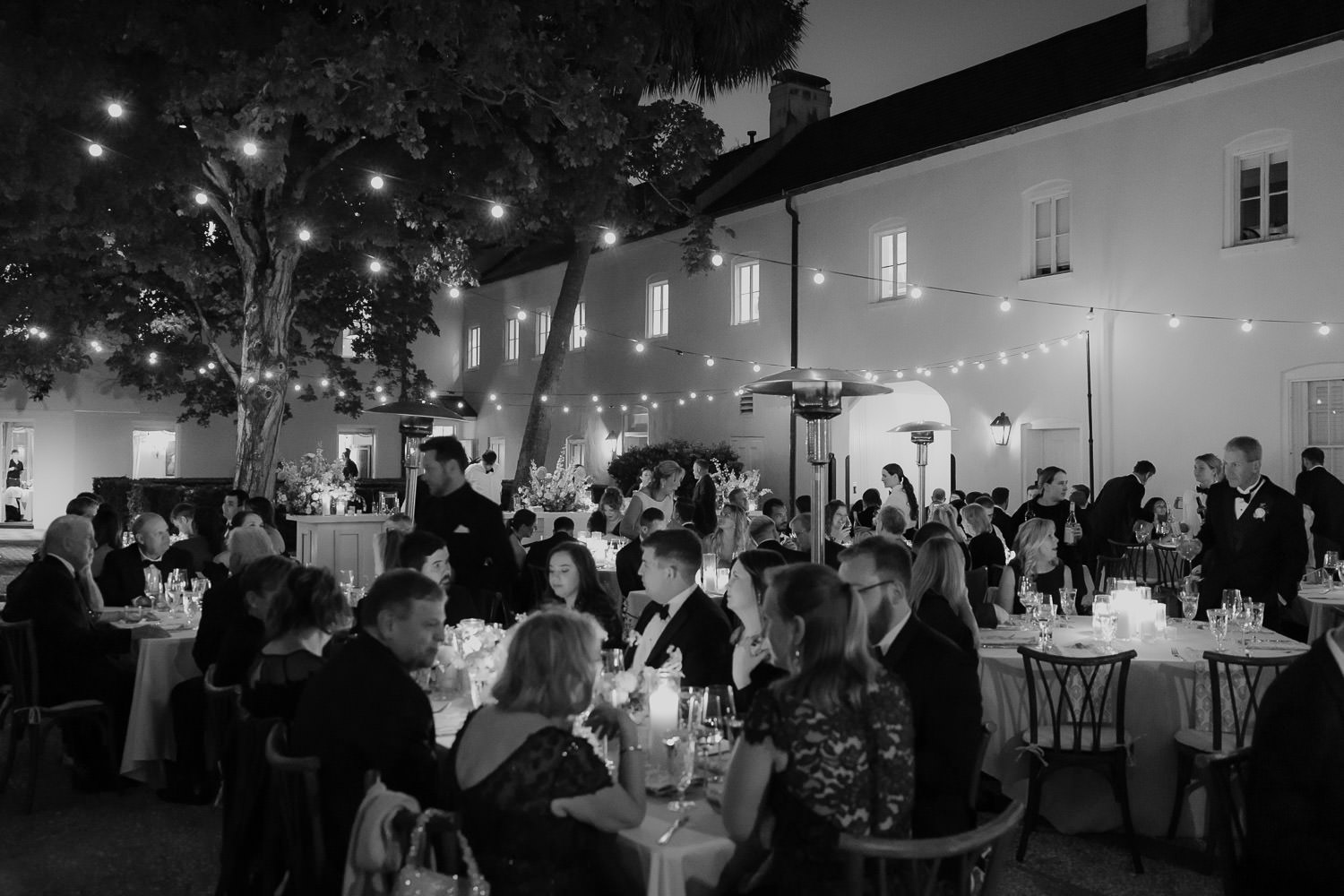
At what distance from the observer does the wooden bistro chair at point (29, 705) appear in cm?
580

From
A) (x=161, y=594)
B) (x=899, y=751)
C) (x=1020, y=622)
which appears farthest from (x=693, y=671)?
(x=161, y=594)

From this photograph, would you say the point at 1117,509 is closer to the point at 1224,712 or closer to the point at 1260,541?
the point at 1260,541

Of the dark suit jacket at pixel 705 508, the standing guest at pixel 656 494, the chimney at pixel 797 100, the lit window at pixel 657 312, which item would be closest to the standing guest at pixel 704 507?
the dark suit jacket at pixel 705 508

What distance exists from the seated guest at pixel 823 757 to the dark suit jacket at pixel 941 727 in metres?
0.57

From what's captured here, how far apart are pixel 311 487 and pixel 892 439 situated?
1003 cm

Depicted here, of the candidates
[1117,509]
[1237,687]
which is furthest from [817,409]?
[1117,509]

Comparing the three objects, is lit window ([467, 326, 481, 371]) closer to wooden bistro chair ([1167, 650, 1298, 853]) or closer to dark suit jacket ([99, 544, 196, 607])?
dark suit jacket ([99, 544, 196, 607])

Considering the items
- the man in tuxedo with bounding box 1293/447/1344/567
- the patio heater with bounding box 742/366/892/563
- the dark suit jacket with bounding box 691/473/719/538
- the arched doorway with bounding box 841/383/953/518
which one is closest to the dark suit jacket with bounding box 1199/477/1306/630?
the patio heater with bounding box 742/366/892/563

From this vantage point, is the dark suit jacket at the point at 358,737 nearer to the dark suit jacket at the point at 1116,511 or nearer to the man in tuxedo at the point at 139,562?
the man in tuxedo at the point at 139,562

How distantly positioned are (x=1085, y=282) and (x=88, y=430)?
21.0 metres

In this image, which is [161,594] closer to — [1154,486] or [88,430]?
[1154,486]

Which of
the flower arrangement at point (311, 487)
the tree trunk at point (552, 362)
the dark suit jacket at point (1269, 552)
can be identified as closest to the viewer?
the dark suit jacket at point (1269, 552)

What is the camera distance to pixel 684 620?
16.4 feet

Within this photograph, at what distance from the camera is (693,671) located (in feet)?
16.1
